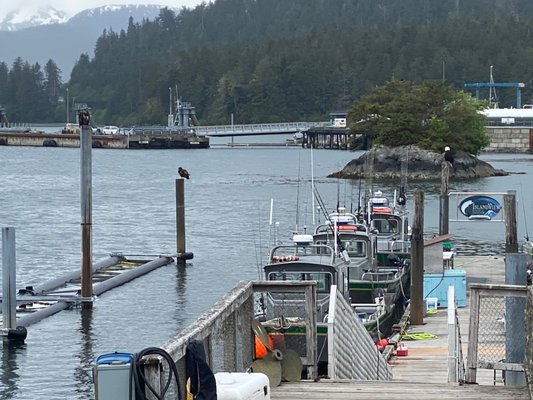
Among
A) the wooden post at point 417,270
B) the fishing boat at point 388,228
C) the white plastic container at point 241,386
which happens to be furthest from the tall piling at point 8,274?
the white plastic container at point 241,386

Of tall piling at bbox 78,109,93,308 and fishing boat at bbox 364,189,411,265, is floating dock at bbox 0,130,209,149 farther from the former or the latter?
tall piling at bbox 78,109,93,308

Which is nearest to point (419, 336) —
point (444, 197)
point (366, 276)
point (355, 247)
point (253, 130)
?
point (366, 276)

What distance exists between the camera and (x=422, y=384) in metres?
14.0

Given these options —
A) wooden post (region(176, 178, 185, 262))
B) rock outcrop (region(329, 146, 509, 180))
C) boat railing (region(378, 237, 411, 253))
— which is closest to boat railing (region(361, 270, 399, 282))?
boat railing (region(378, 237, 411, 253))

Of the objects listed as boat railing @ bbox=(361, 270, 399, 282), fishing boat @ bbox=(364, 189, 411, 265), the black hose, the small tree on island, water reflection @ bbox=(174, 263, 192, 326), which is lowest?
water reflection @ bbox=(174, 263, 192, 326)

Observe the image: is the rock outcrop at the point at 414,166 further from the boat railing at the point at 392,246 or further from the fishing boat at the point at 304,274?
the fishing boat at the point at 304,274

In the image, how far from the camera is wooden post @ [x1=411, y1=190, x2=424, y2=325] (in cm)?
2809

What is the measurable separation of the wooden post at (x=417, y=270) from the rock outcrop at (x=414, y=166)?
72.3m

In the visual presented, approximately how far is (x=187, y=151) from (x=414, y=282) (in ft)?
479

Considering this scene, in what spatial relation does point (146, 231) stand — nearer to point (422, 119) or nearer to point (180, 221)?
point (180, 221)

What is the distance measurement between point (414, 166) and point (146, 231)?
151 feet

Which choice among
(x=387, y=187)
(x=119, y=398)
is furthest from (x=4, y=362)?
(x=387, y=187)

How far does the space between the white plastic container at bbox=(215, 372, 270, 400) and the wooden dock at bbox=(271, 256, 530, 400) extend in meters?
1.29

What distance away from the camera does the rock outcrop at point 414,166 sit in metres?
104
